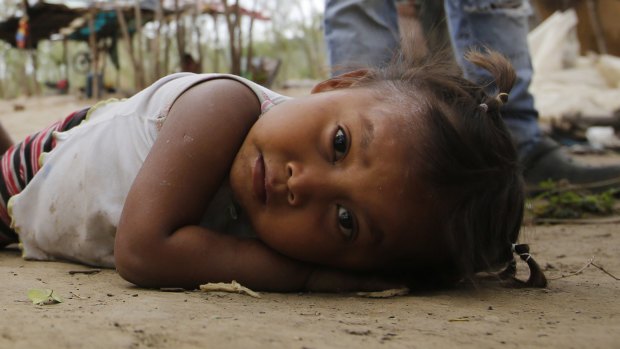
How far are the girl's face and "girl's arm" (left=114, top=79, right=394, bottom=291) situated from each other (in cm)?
5

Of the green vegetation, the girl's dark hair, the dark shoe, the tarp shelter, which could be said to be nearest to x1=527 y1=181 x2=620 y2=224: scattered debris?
the green vegetation

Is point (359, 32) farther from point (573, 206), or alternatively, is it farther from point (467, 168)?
point (467, 168)

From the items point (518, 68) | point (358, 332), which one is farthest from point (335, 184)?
point (518, 68)

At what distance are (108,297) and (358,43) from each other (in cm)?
183

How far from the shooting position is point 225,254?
1.55 m

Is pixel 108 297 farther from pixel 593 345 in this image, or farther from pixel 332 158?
pixel 593 345

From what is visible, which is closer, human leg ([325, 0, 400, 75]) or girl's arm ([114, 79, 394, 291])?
girl's arm ([114, 79, 394, 291])

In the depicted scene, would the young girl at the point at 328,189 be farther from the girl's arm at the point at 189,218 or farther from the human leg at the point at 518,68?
the human leg at the point at 518,68

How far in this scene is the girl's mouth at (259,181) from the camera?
1.54 m

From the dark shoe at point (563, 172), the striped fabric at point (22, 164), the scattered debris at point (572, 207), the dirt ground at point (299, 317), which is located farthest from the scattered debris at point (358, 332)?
the dark shoe at point (563, 172)

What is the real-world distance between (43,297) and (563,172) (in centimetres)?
275

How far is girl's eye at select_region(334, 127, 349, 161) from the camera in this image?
1484 mm

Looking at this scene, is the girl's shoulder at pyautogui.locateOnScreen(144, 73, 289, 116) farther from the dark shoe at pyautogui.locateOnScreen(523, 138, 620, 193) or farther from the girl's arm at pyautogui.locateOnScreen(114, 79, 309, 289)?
the dark shoe at pyautogui.locateOnScreen(523, 138, 620, 193)

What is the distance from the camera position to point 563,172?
336cm
